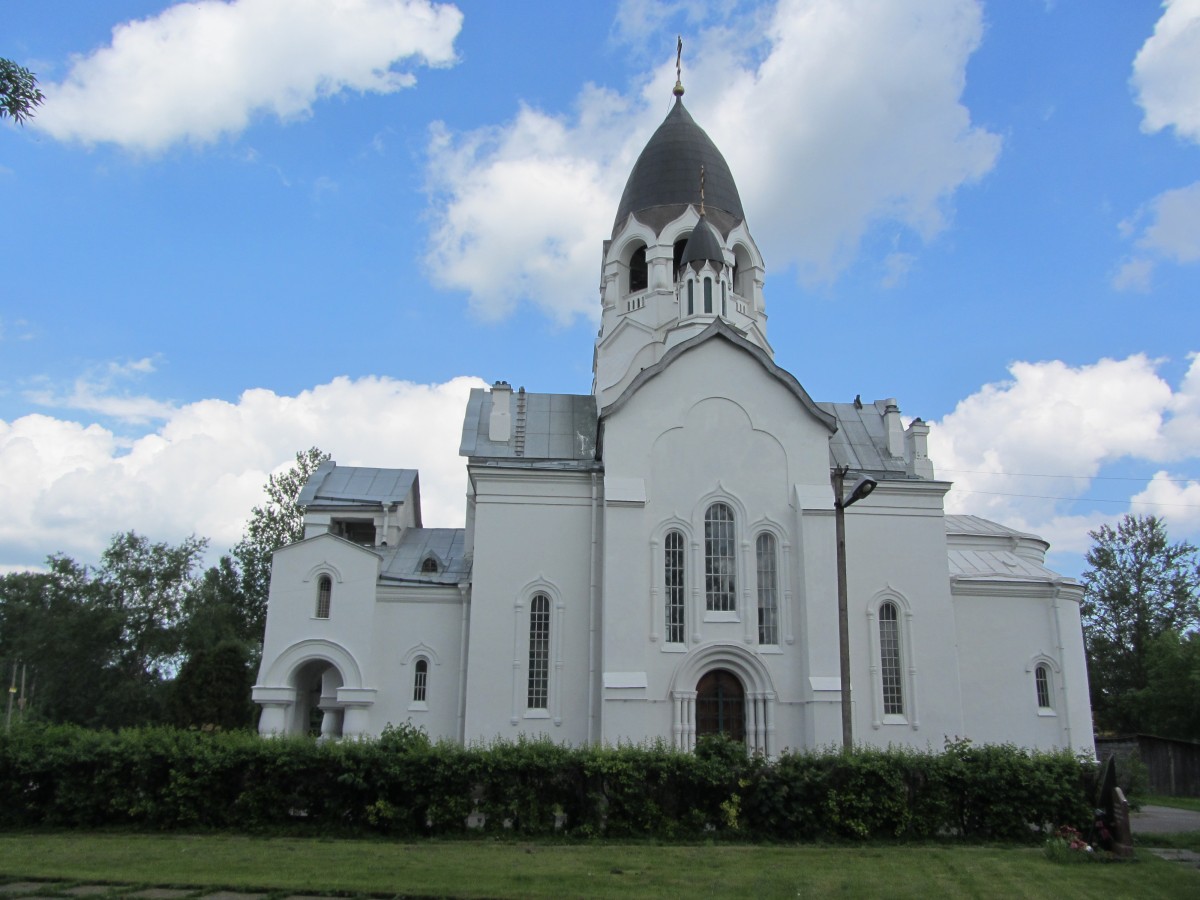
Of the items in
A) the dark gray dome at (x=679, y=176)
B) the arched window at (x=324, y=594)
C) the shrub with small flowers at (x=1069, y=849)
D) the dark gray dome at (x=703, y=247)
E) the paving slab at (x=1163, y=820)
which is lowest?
the paving slab at (x=1163, y=820)

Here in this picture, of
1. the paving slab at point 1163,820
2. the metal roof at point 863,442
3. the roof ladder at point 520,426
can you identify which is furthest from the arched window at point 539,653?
the paving slab at point 1163,820

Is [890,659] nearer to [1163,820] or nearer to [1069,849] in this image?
[1163,820]

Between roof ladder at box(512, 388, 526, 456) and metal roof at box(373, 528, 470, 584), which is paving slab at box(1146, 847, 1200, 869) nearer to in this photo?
metal roof at box(373, 528, 470, 584)

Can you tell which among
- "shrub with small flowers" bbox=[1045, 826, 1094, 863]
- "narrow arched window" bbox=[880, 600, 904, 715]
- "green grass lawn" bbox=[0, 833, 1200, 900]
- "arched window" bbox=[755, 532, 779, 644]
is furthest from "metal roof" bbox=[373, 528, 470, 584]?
"shrub with small flowers" bbox=[1045, 826, 1094, 863]

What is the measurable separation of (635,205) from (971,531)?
15245 millimetres

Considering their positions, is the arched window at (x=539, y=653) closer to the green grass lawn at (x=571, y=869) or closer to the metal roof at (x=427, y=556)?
the metal roof at (x=427, y=556)

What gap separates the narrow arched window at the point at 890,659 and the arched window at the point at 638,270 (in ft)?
42.0

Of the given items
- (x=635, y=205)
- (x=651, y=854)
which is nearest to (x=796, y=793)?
(x=651, y=854)

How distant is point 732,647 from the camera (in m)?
22.7

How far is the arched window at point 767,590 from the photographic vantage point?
23312 millimetres

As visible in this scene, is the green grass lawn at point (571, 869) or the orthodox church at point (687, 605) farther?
the orthodox church at point (687, 605)

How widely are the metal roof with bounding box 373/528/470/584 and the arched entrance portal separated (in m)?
6.87

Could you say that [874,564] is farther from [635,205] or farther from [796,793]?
[635,205]

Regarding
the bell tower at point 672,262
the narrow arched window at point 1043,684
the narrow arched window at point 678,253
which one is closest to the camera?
the narrow arched window at point 1043,684
